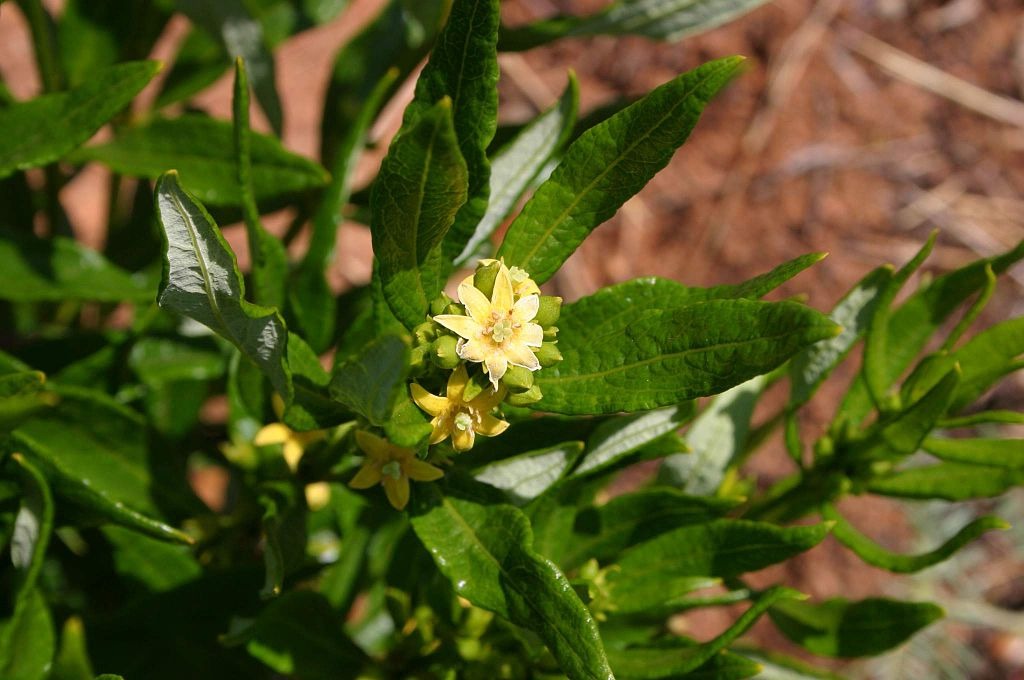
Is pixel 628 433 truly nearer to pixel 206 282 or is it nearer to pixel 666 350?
pixel 666 350

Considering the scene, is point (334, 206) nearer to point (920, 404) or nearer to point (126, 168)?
point (126, 168)

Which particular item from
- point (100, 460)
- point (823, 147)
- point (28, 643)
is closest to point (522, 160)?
point (100, 460)

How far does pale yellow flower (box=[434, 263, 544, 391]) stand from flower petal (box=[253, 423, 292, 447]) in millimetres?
528

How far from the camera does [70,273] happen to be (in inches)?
93.0

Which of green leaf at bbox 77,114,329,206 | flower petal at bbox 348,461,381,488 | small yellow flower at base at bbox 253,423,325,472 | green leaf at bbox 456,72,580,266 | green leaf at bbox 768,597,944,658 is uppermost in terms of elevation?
green leaf at bbox 456,72,580,266

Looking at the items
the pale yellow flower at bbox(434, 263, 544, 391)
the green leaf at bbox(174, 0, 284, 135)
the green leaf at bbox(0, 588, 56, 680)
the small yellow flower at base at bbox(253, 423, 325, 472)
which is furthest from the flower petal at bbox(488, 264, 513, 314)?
the green leaf at bbox(174, 0, 284, 135)

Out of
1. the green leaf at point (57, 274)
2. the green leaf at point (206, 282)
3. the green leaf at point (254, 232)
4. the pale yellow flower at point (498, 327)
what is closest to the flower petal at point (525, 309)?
the pale yellow flower at point (498, 327)

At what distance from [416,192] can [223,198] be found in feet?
3.54

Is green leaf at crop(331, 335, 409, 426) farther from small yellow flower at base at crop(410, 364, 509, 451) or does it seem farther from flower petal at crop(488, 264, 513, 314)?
flower petal at crop(488, 264, 513, 314)

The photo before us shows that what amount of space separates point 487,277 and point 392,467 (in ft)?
1.26

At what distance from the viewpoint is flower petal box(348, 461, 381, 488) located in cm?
174

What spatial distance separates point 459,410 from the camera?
1.56m

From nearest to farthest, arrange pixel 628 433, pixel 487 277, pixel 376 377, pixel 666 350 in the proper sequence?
pixel 376 377
pixel 666 350
pixel 487 277
pixel 628 433

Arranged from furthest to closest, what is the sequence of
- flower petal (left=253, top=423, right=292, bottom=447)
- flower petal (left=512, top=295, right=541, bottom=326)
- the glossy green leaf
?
the glossy green leaf
flower petal (left=253, top=423, right=292, bottom=447)
flower petal (left=512, top=295, right=541, bottom=326)
